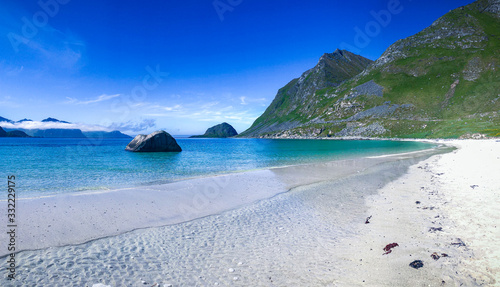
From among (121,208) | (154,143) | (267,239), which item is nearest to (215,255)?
(267,239)

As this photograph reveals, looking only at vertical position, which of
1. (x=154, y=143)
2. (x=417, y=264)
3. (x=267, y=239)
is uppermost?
(x=154, y=143)

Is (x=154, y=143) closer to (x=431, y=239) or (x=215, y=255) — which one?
(x=215, y=255)

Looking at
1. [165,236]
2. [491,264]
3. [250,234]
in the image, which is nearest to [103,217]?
[165,236]

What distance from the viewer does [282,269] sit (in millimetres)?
7223

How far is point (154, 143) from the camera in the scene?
61.2 meters

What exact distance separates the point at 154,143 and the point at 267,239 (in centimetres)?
5820

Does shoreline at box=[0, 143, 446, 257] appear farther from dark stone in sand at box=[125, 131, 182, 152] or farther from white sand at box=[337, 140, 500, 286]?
dark stone in sand at box=[125, 131, 182, 152]

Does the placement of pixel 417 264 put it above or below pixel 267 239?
above

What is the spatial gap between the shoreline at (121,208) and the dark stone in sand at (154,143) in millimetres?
44516

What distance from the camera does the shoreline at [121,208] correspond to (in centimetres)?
984

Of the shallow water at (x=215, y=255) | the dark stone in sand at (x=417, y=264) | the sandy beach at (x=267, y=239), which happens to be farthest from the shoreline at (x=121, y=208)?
the dark stone in sand at (x=417, y=264)

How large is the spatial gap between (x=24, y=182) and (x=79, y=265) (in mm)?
20810

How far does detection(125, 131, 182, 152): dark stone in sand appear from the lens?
60.3 meters

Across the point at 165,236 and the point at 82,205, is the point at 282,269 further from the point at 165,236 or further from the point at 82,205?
the point at 82,205
